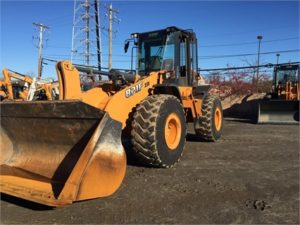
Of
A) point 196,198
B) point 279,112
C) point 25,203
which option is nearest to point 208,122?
point 196,198

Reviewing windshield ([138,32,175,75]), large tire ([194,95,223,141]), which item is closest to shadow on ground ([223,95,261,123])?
large tire ([194,95,223,141])

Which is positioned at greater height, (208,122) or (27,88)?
(27,88)

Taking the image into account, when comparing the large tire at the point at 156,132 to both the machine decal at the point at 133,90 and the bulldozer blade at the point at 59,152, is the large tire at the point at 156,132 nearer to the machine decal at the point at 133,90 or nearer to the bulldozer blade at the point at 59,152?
the machine decal at the point at 133,90

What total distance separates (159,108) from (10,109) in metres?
2.37

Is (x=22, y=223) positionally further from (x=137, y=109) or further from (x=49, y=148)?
(x=137, y=109)

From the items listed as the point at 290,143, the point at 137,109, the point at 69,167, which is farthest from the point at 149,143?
the point at 290,143

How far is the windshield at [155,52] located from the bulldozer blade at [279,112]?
895 cm

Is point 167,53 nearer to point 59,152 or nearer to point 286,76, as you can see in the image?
point 59,152

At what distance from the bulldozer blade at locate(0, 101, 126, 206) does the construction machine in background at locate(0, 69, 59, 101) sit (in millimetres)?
6346

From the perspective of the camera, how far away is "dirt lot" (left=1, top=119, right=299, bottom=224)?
4.26 m

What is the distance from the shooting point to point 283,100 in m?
15.9

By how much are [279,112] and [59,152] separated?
1243cm

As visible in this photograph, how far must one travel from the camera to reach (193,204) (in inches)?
184

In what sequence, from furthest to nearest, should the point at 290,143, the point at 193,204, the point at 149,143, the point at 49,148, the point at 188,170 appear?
1. the point at 290,143
2. the point at 188,170
3. the point at 149,143
4. the point at 49,148
5. the point at 193,204
